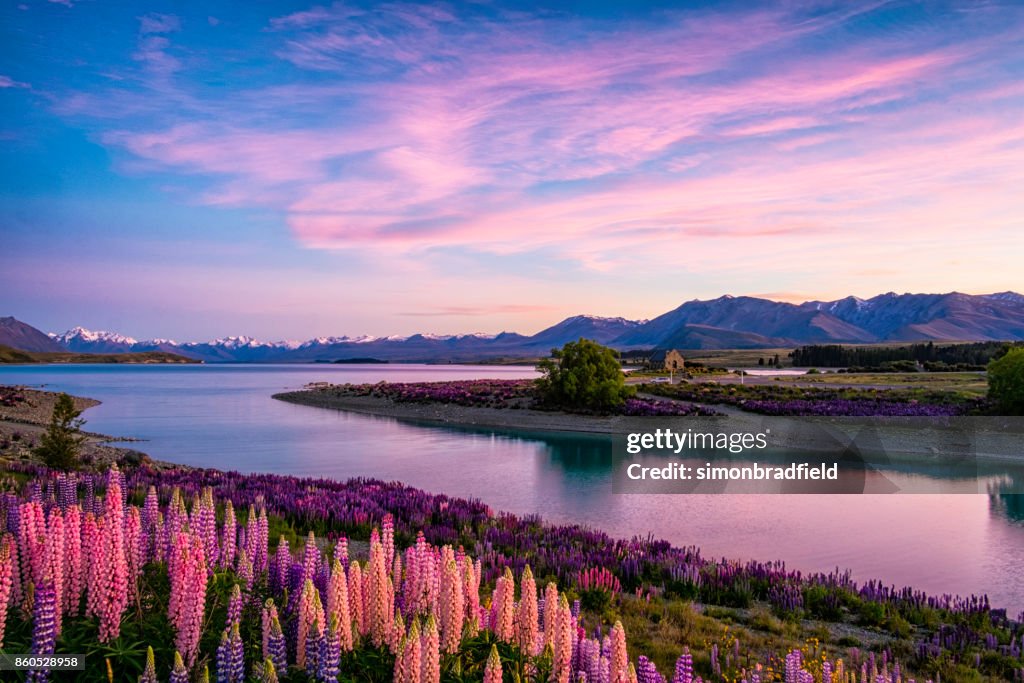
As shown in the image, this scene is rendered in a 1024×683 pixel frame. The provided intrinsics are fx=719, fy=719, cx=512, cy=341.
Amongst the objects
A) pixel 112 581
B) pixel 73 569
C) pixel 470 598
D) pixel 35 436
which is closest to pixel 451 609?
pixel 470 598

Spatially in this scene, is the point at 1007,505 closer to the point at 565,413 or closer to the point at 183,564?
the point at 183,564

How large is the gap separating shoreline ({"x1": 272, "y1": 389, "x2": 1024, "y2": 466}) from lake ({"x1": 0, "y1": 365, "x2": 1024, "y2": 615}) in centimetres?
551

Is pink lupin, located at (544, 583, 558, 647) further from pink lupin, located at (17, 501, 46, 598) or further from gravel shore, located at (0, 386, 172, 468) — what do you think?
gravel shore, located at (0, 386, 172, 468)

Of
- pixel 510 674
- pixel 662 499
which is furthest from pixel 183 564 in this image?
pixel 662 499

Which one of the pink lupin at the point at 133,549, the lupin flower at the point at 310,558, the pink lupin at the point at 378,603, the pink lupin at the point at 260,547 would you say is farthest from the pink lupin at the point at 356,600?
the pink lupin at the point at 133,549

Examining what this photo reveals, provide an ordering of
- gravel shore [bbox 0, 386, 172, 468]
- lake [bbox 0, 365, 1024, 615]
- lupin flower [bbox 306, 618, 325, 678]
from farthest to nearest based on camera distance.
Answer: gravel shore [bbox 0, 386, 172, 468], lake [bbox 0, 365, 1024, 615], lupin flower [bbox 306, 618, 325, 678]

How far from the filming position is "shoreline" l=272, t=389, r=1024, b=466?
4081 centimetres

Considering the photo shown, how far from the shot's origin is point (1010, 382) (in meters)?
46.7

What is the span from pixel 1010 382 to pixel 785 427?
14165 millimetres

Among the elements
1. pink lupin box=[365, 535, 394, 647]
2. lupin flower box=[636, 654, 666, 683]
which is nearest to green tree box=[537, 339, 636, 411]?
lupin flower box=[636, 654, 666, 683]

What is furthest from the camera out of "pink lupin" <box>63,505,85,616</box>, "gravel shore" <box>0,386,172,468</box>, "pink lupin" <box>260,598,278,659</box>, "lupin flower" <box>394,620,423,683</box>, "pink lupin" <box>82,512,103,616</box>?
"gravel shore" <box>0,386,172,468</box>

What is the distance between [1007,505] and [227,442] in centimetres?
4455

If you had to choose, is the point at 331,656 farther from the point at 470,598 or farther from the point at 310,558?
the point at 310,558

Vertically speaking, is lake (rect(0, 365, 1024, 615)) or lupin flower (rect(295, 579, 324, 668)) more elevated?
lupin flower (rect(295, 579, 324, 668))
